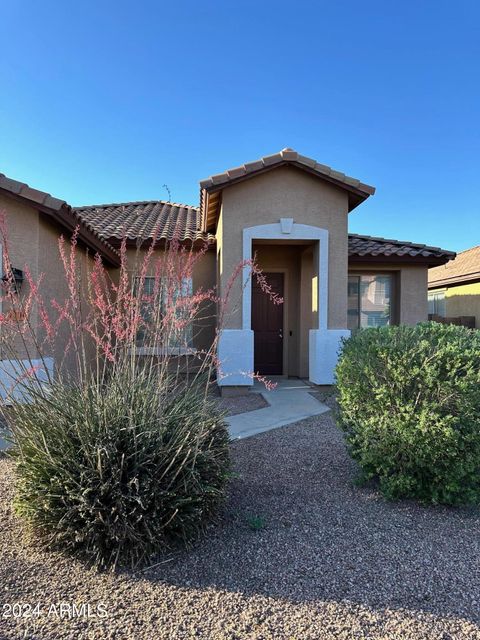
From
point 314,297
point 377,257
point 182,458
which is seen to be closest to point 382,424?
point 182,458

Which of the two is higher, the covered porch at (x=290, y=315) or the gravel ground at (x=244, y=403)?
the covered porch at (x=290, y=315)

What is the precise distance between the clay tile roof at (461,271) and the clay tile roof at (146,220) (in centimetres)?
1234

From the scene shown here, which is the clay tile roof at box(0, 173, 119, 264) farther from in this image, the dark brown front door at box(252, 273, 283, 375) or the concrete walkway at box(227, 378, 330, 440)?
the dark brown front door at box(252, 273, 283, 375)

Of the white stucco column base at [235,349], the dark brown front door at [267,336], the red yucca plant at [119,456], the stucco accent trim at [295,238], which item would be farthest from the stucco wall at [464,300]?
the red yucca plant at [119,456]

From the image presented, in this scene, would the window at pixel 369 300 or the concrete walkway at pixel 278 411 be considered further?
the window at pixel 369 300

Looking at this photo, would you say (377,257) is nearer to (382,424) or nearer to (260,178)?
(260,178)

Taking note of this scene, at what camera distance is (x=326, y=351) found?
30.0ft

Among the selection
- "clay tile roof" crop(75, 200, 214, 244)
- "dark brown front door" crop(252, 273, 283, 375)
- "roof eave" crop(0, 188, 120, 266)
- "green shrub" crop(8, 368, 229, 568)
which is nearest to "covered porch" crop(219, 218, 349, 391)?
"dark brown front door" crop(252, 273, 283, 375)

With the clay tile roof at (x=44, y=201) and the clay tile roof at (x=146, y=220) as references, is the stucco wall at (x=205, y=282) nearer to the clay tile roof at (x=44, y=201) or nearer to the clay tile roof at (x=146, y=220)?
the clay tile roof at (x=146, y=220)

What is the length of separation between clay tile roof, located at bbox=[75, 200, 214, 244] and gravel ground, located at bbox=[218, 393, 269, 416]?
12.2ft

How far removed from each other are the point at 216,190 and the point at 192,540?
280 inches

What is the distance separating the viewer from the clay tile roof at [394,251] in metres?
10.5

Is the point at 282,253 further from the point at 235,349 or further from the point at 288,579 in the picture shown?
the point at 288,579

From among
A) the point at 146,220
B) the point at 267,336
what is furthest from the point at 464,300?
the point at 146,220
